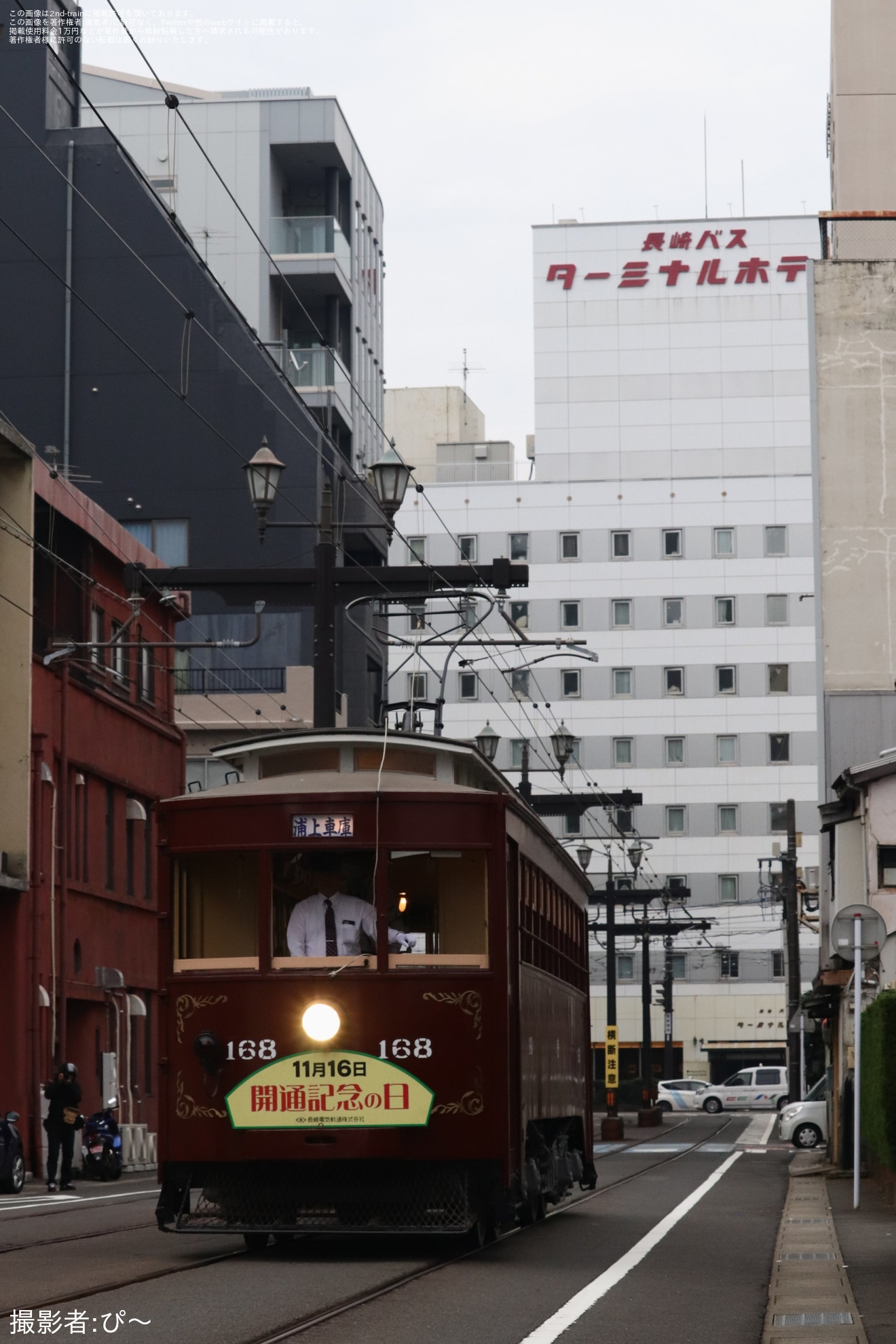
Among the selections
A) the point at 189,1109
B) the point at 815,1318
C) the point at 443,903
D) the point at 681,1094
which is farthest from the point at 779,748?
the point at 815,1318

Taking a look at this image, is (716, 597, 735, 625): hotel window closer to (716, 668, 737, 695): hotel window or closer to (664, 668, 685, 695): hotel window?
(716, 668, 737, 695): hotel window

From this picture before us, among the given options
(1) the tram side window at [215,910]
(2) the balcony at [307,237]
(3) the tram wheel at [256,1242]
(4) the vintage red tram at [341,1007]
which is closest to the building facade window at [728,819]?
(2) the balcony at [307,237]

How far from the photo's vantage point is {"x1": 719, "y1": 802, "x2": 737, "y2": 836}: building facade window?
77.4 metres

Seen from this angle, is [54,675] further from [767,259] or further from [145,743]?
[767,259]

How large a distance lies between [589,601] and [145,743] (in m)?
45.8

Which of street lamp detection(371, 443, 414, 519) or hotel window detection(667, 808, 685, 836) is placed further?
hotel window detection(667, 808, 685, 836)

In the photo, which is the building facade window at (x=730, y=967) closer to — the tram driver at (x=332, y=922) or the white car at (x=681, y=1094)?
the white car at (x=681, y=1094)

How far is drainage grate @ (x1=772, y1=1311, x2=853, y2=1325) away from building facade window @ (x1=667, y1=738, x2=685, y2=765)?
68194 millimetres

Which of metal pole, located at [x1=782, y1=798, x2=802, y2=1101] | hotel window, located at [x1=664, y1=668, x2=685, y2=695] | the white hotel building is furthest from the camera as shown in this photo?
hotel window, located at [x1=664, y1=668, x2=685, y2=695]

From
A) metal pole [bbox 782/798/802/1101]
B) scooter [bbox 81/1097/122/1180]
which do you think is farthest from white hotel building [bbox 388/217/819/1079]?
scooter [bbox 81/1097/122/1180]

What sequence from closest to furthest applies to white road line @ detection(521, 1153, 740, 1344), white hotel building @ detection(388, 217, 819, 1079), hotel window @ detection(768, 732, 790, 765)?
white road line @ detection(521, 1153, 740, 1344), white hotel building @ detection(388, 217, 819, 1079), hotel window @ detection(768, 732, 790, 765)

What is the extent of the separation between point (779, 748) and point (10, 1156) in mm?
58219

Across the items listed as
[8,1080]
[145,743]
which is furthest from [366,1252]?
[145,743]

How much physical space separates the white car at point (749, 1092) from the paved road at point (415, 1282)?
167 ft
